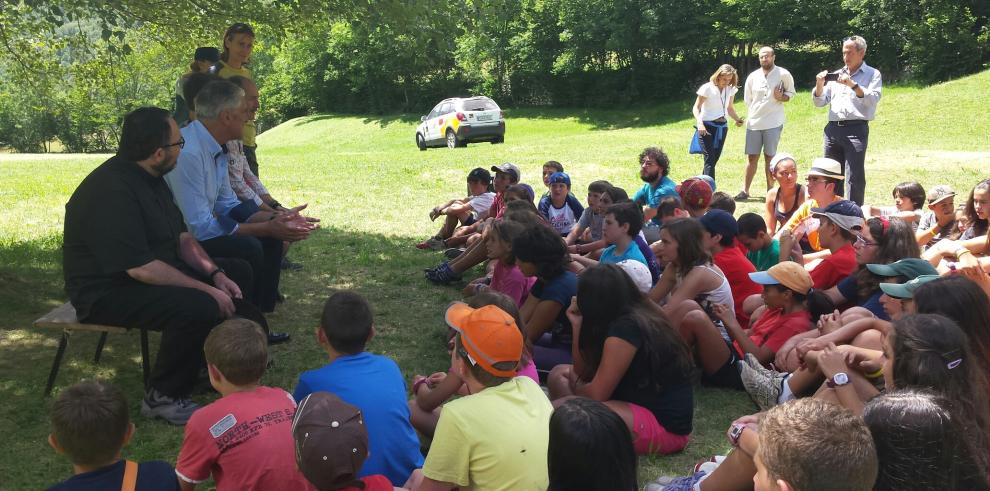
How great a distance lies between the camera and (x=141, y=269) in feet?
13.7

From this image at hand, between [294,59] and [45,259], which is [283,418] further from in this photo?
[294,59]

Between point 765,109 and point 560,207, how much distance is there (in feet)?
13.2

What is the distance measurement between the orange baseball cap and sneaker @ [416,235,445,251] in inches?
218

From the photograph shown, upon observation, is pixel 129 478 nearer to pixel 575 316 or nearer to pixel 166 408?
pixel 166 408

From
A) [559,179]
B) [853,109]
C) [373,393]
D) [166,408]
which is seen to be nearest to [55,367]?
[166,408]

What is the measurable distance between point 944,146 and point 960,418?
1398 centimetres

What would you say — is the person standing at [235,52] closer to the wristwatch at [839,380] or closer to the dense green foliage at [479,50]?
the dense green foliage at [479,50]

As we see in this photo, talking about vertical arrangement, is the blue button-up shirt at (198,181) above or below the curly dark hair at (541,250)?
above

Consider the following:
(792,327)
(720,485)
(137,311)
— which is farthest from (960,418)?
(137,311)

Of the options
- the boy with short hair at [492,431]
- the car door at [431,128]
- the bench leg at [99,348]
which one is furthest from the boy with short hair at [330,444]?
the car door at [431,128]

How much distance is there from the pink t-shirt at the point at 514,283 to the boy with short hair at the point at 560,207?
2335 mm

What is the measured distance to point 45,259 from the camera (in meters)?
8.00

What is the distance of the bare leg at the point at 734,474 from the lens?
2.97 metres

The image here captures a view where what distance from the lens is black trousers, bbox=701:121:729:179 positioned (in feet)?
34.1
